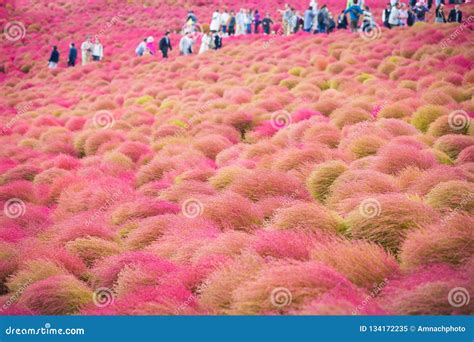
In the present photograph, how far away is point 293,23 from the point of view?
16.8 metres

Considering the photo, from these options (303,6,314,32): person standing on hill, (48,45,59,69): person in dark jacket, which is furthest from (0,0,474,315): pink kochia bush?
(48,45,59,69): person in dark jacket

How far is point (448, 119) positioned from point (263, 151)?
213 centimetres

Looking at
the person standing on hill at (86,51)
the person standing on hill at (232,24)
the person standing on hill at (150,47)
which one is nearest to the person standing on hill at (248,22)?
the person standing on hill at (232,24)

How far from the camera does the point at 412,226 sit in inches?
129

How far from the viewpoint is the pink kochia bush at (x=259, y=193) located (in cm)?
281

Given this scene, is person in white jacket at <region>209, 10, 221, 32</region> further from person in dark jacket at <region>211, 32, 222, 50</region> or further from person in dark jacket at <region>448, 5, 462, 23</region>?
person in dark jacket at <region>448, 5, 462, 23</region>

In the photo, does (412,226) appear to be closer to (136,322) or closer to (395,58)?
(136,322)

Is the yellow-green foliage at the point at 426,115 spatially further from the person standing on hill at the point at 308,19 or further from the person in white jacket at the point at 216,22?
the person in white jacket at the point at 216,22

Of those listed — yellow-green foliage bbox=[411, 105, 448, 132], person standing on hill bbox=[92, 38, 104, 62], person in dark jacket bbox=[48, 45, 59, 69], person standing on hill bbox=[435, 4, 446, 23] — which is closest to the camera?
yellow-green foliage bbox=[411, 105, 448, 132]

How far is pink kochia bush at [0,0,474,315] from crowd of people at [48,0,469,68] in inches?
102

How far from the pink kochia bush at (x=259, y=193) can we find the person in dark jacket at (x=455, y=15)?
1.75 m

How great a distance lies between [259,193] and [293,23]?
44.1 ft

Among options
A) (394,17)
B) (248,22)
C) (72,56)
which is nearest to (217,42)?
(248,22)

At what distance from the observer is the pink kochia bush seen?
2.81 m
